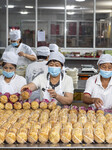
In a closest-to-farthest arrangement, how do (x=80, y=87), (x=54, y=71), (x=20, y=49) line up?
(x=54, y=71), (x=80, y=87), (x=20, y=49)

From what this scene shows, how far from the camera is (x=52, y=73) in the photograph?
364 centimetres

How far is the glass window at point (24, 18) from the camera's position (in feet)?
32.6

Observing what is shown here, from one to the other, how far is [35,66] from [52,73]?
1408mm

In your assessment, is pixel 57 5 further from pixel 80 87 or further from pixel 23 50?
pixel 80 87

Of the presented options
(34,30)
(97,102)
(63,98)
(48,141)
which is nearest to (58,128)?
(48,141)

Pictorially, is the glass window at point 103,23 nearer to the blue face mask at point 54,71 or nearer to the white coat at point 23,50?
the white coat at point 23,50

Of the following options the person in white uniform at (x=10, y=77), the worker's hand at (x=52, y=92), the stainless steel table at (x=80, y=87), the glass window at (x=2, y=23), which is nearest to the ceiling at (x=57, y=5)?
the glass window at (x=2, y=23)

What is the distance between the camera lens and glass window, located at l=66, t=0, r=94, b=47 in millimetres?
9922

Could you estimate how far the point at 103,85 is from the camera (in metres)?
3.58

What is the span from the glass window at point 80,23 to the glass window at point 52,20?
0.22 m

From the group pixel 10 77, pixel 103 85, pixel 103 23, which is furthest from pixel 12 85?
pixel 103 23

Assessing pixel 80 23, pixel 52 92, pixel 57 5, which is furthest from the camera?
pixel 80 23

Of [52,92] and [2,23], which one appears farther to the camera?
[2,23]

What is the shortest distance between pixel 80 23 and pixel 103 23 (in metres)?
0.72
